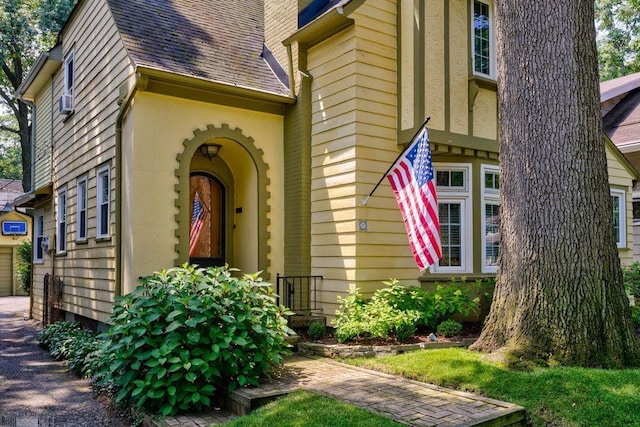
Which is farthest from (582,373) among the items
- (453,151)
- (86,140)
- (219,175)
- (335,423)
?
(86,140)

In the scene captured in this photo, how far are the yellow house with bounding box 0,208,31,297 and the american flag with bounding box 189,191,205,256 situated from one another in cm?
1982

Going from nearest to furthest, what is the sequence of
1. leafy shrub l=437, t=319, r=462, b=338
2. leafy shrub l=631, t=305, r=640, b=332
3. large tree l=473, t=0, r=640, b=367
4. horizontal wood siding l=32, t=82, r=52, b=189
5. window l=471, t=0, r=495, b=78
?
large tree l=473, t=0, r=640, b=367 → leafy shrub l=437, t=319, r=462, b=338 → leafy shrub l=631, t=305, r=640, b=332 → window l=471, t=0, r=495, b=78 → horizontal wood siding l=32, t=82, r=52, b=189

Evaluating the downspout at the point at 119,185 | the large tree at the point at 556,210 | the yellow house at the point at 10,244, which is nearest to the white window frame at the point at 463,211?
the large tree at the point at 556,210

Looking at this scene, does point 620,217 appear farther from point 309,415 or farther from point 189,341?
point 189,341

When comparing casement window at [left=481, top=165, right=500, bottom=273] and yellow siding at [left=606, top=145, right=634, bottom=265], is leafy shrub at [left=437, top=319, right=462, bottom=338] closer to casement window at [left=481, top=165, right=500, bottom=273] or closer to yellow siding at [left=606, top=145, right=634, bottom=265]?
casement window at [left=481, top=165, right=500, bottom=273]

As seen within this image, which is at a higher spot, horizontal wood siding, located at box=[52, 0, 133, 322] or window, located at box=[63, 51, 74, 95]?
window, located at box=[63, 51, 74, 95]

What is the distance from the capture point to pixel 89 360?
25.2ft

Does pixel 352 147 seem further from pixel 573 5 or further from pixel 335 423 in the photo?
pixel 335 423

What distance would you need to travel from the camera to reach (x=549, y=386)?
488 cm

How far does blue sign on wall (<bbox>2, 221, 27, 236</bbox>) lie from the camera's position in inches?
1028

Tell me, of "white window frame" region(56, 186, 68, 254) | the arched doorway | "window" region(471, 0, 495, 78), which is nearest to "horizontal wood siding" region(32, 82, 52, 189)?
"white window frame" region(56, 186, 68, 254)

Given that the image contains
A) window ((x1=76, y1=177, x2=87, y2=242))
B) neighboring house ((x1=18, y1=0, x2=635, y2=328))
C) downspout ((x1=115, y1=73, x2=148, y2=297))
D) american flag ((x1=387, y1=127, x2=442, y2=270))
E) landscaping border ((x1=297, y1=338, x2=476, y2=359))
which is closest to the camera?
landscaping border ((x1=297, y1=338, x2=476, y2=359))

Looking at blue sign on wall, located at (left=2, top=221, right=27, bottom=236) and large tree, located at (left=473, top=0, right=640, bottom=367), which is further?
blue sign on wall, located at (left=2, top=221, right=27, bottom=236)

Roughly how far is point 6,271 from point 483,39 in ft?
85.4
